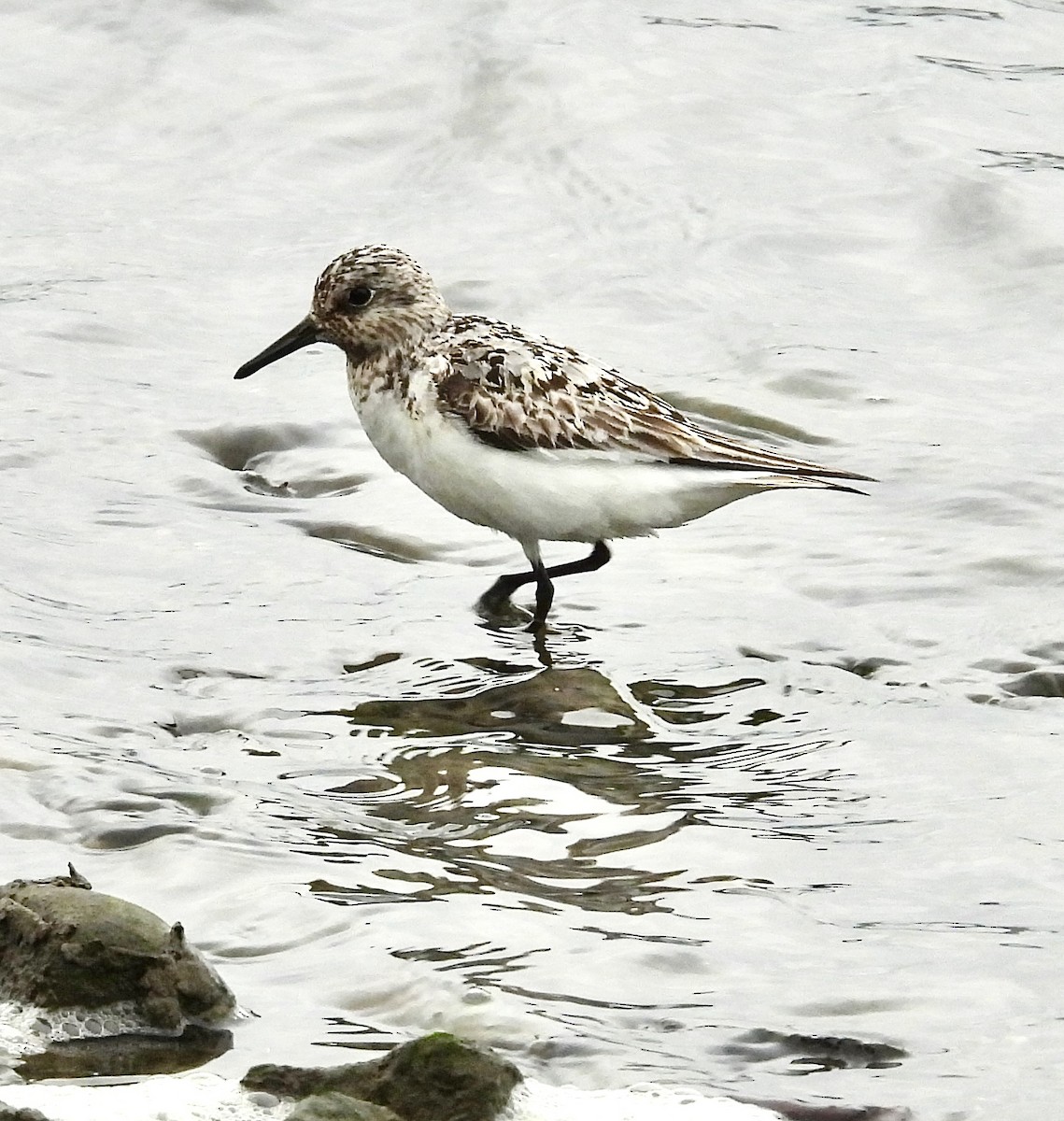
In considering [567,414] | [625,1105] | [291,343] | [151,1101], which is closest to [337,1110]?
[151,1101]

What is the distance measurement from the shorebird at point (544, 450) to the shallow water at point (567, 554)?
42cm

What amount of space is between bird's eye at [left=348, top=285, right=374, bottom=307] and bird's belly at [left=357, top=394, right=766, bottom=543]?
70 centimetres

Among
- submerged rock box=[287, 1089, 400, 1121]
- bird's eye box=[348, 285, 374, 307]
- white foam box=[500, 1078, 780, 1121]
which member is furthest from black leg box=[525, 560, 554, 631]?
submerged rock box=[287, 1089, 400, 1121]

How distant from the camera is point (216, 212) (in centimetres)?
1150

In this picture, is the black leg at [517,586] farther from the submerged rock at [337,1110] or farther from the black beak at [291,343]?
the submerged rock at [337,1110]

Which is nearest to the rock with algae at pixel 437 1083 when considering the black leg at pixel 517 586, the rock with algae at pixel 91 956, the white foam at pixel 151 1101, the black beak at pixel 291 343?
the white foam at pixel 151 1101

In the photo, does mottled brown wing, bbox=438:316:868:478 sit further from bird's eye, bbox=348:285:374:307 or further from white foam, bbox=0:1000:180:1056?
white foam, bbox=0:1000:180:1056

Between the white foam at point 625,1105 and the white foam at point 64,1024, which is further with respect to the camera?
the white foam at point 64,1024

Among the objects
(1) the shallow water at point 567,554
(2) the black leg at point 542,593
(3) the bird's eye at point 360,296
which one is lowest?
(2) the black leg at point 542,593

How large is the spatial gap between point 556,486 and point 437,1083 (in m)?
3.67

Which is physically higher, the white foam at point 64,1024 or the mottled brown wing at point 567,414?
the mottled brown wing at point 567,414

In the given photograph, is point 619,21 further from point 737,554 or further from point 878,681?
point 878,681

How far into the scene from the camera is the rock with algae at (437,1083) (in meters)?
3.54

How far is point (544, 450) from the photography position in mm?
7027
